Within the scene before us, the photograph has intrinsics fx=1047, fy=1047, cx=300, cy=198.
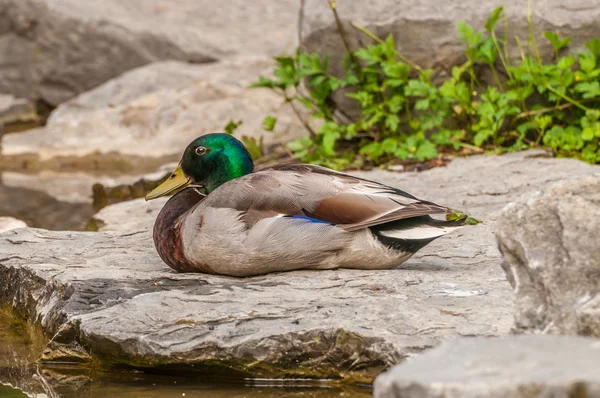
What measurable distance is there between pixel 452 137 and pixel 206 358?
359 centimetres

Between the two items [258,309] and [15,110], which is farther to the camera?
[15,110]

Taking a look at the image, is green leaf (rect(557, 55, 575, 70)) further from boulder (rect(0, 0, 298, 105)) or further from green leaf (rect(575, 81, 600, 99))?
boulder (rect(0, 0, 298, 105))

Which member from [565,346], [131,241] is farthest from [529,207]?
[131,241]

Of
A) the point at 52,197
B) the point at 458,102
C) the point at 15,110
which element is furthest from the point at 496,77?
the point at 15,110

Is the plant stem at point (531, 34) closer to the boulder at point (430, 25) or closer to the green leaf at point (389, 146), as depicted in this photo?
the boulder at point (430, 25)

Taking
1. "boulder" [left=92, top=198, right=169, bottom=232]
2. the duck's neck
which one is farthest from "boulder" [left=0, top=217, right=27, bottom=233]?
the duck's neck

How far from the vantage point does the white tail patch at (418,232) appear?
405 cm

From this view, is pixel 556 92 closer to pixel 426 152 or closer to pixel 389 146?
pixel 426 152

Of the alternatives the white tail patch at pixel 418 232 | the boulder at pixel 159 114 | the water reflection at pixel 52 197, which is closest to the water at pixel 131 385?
the white tail patch at pixel 418 232

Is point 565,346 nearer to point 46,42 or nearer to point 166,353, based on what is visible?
point 166,353

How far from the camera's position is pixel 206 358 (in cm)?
361

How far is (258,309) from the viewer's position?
3.78 metres

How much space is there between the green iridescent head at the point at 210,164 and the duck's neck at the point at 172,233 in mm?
141

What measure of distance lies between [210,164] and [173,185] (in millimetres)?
191
